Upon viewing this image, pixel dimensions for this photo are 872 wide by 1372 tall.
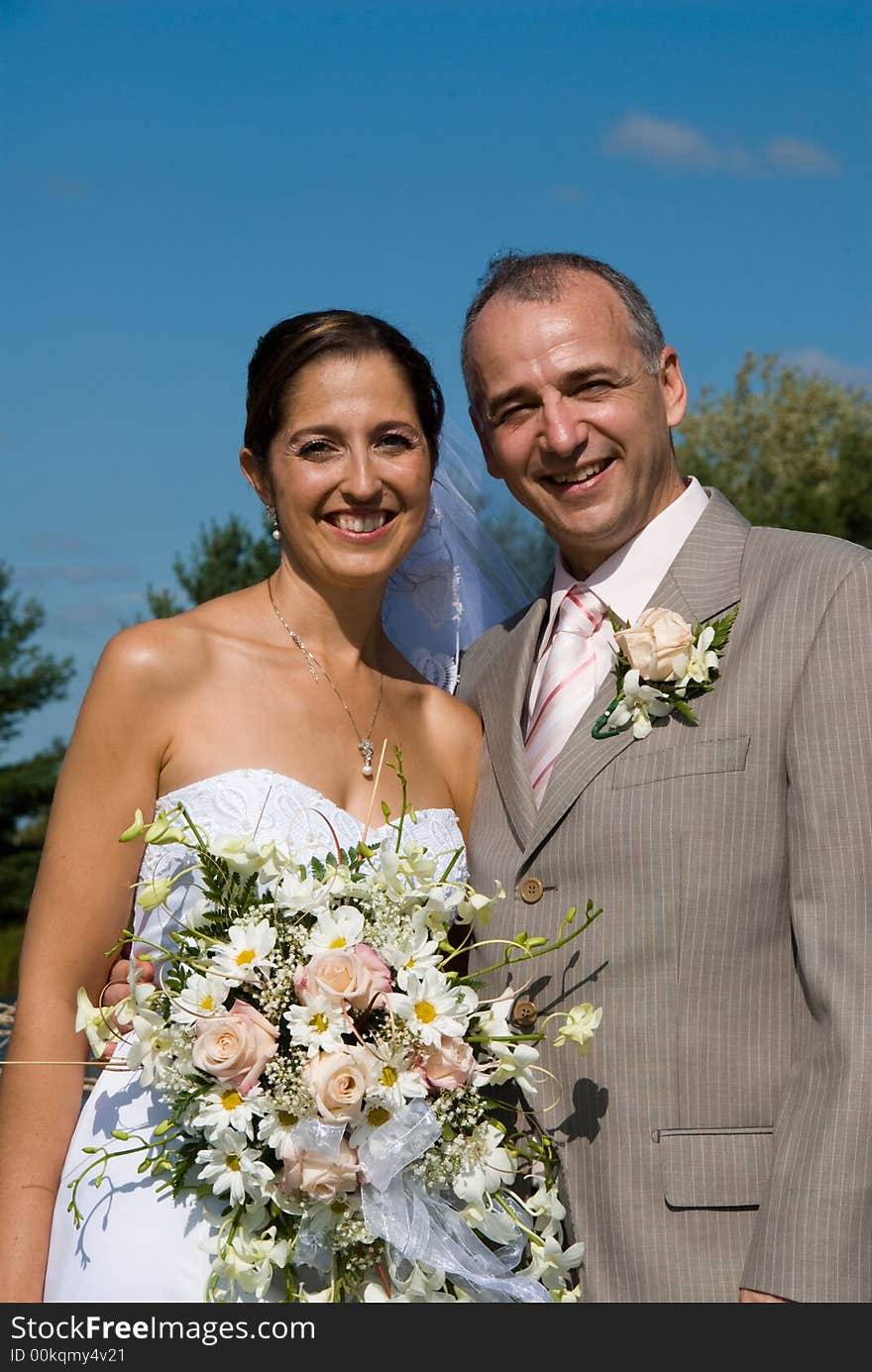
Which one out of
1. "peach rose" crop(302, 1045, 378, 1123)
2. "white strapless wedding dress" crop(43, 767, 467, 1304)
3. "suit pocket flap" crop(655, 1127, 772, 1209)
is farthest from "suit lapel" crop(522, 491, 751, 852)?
"peach rose" crop(302, 1045, 378, 1123)

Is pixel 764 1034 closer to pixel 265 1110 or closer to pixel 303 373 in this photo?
pixel 265 1110

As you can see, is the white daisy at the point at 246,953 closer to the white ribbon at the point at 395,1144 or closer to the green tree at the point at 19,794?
the white ribbon at the point at 395,1144

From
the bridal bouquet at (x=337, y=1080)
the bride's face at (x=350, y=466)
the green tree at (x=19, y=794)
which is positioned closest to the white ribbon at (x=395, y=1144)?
the bridal bouquet at (x=337, y=1080)

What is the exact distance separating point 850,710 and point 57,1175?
2.51 metres

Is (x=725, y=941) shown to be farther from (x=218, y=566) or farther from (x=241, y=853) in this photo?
(x=218, y=566)

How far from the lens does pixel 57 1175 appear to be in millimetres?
4086

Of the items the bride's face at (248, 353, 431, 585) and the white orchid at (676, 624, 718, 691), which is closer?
the white orchid at (676, 624, 718, 691)

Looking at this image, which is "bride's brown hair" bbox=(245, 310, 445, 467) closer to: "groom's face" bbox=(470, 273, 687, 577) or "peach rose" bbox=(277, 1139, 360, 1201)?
"groom's face" bbox=(470, 273, 687, 577)

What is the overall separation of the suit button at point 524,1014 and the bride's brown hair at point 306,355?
191cm

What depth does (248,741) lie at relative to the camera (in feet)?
14.4

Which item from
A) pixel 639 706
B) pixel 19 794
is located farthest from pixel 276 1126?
pixel 19 794

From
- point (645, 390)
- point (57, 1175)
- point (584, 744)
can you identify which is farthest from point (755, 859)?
point (57, 1175)

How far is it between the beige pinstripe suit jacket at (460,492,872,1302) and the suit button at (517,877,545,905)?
28 mm

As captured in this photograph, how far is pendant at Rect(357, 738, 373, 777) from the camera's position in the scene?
4.65 metres
